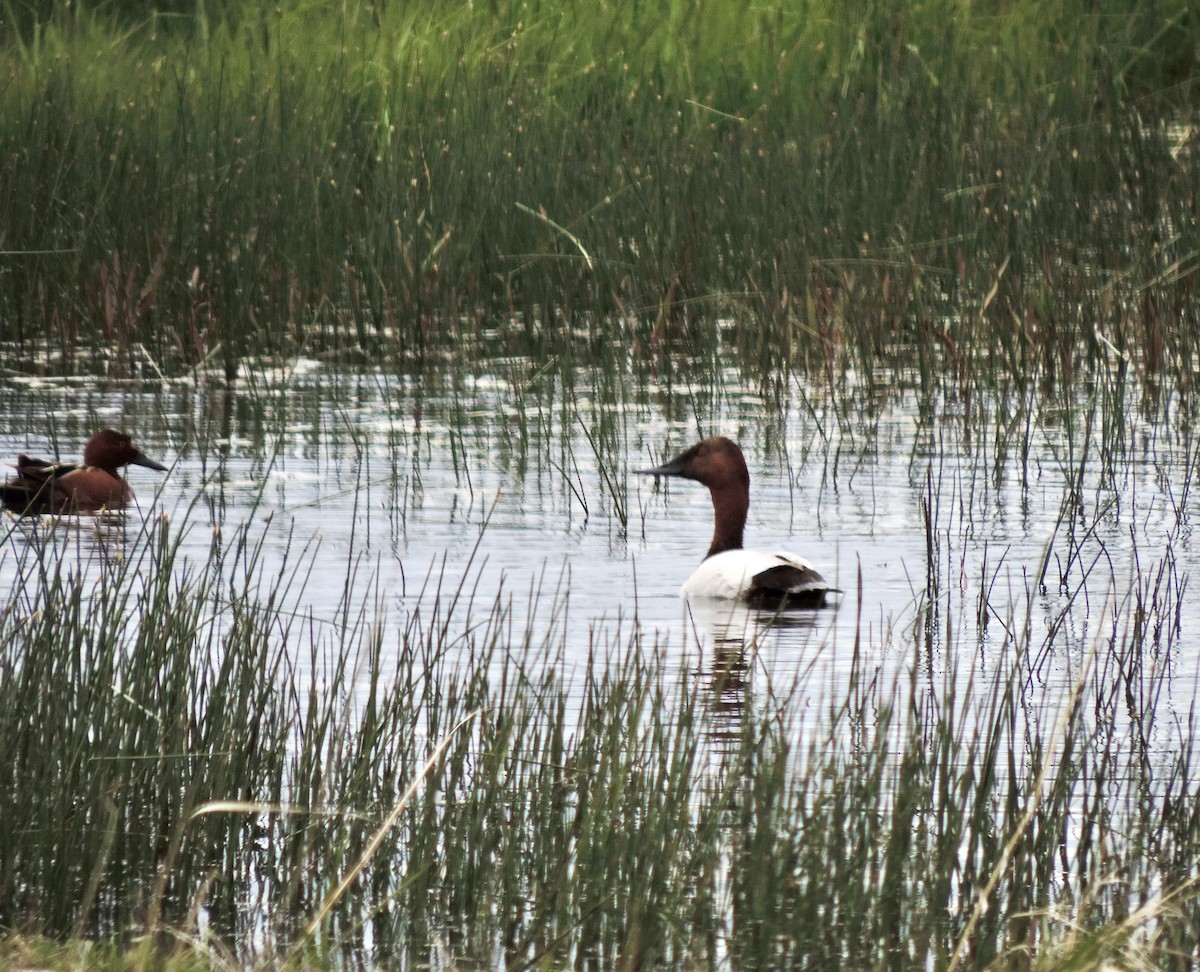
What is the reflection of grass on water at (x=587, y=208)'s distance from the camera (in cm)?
→ 1123

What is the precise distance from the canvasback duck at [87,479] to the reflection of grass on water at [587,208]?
2095 mm

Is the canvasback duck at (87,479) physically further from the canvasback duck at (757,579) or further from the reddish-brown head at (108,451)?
the canvasback duck at (757,579)

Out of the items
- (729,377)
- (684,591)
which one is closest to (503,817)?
(684,591)

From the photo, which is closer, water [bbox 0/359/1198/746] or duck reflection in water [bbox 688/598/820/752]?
duck reflection in water [bbox 688/598/820/752]

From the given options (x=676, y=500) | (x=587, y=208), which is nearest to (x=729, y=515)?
(x=676, y=500)

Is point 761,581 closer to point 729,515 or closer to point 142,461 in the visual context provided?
point 729,515

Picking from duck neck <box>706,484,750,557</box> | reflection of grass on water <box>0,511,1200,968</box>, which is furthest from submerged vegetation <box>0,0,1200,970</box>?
duck neck <box>706,484,750,557</box>

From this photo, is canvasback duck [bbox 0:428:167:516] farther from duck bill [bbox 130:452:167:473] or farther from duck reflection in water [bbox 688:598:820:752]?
duck reflection in water [bbox 688:598:820:752]

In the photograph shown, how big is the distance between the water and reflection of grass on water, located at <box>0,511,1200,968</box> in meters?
1.21

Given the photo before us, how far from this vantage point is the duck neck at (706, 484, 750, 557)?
8.31 meters

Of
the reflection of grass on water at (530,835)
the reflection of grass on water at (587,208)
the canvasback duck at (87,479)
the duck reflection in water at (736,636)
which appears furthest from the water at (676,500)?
the reflection of grass on water at (530,835)

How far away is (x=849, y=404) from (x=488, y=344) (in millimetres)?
2307

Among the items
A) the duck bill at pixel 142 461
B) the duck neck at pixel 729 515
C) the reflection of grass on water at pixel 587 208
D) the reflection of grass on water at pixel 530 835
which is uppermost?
the reflection of grass on water at pixel 587 208

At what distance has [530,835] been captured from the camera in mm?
4699
